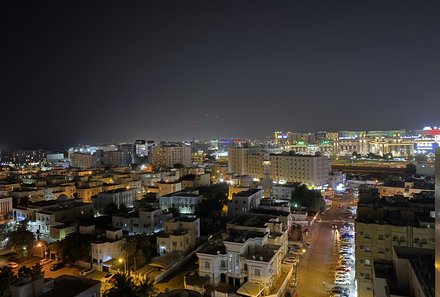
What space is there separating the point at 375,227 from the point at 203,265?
448 centimetres

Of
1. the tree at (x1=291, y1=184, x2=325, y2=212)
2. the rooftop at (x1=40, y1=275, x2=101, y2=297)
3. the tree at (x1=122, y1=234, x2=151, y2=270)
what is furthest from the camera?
the tree at (x1=291, y1=184, x2=325, y2=212)

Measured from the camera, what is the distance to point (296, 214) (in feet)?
45.9

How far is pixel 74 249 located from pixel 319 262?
7.49 m

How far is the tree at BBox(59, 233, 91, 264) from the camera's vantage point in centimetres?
967

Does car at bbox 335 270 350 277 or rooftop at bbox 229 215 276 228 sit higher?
rooftop at bbox 229 215 276 228

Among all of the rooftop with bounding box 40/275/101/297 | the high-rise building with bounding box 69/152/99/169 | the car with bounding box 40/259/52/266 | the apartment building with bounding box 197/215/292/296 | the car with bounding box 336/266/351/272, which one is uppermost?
the high-rise building with bounding box 69/152/99/169

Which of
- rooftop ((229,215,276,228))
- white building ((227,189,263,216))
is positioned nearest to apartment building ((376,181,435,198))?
white building ((227,189,263,216))

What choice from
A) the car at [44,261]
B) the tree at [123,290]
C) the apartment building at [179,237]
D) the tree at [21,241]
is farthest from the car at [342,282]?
the tree at [21,241]

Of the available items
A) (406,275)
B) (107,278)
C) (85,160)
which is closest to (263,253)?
(406,275)

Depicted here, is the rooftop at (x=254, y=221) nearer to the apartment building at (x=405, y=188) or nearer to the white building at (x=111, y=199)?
the white building at (x=111, y=199)

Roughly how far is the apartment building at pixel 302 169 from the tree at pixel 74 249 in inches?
Answer: 699

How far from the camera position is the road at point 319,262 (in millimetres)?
8500

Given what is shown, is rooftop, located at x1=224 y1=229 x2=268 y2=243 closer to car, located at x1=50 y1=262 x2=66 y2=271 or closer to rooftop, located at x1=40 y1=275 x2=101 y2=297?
rooftop, located at x1=40 y1=275 x2=101 y2=297

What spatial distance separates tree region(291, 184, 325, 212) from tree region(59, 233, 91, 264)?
1085cm
